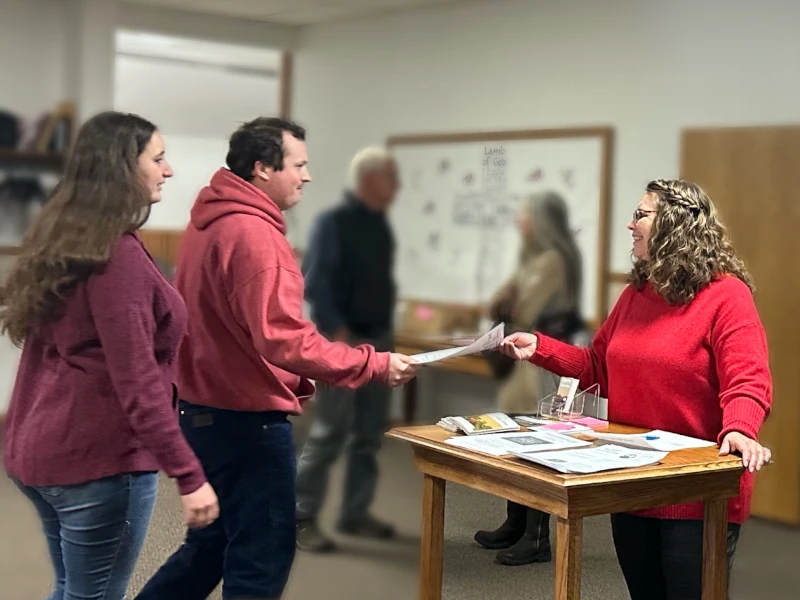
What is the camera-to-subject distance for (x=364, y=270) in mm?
2141

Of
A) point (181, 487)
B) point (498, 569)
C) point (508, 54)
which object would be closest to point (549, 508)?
point (181, 487)

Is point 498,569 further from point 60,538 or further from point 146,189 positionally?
point 146,189

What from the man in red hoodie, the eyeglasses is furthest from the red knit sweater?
the man in red hoodie

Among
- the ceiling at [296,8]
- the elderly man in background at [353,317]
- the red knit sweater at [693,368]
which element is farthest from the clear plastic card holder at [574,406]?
the ceiling at [296,8]

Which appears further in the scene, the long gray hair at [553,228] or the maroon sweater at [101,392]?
the long gray hair at [553,228]

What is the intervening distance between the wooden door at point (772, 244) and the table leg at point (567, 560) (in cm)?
150

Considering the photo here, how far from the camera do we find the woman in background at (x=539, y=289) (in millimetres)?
2307

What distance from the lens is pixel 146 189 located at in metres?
1.23

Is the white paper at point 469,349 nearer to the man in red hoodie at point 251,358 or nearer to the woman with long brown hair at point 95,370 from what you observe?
the man in red hoodie at point 251,358

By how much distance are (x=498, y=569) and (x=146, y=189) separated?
1244 millimetres

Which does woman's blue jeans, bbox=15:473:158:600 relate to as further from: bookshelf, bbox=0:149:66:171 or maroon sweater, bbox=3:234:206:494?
bookshelf, bbox=0:149:66:171

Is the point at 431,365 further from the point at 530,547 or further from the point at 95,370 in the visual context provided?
the point at 95,370

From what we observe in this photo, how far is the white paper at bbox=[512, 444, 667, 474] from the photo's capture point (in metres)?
1.21

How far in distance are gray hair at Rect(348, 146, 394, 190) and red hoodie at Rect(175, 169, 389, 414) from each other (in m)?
0.70
